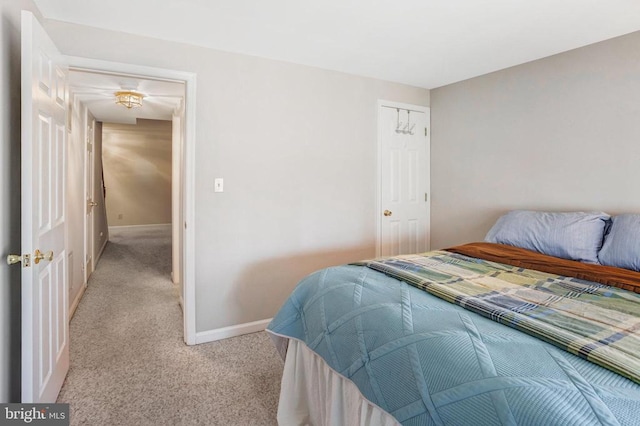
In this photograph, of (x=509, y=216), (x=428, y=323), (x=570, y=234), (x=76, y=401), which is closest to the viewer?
(x=428, y=323)

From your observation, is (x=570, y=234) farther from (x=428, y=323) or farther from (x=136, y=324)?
(x=136, y=324)

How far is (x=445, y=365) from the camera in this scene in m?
1.00

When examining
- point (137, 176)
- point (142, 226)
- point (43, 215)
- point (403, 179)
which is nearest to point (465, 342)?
point (43, 215)

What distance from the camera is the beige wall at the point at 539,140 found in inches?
93.7

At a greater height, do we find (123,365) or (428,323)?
(428,323)

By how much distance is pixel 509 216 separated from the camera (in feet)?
8.93

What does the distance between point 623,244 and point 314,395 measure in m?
1.96

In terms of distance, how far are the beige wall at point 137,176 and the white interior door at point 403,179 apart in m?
5.74

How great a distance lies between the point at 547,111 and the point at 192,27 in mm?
2743

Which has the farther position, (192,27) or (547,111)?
(547,111)

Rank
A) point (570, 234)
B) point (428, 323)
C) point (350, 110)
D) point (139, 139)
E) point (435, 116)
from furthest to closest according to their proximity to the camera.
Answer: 1. point (139, 139)
2. point (435, 116)
3. point (350, 110)
4. point (570, 234)
5. point (428, 323)

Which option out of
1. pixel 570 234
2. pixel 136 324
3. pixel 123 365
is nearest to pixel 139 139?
pixel 136 324

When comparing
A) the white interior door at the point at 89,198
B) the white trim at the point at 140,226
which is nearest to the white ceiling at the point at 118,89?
the white interior door at the point at 89,198

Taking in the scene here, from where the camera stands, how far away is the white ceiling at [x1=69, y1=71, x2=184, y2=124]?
293 cm
